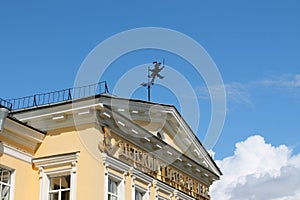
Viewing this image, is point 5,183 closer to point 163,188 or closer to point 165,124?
point 163,188

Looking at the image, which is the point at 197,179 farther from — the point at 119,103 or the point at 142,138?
the point at 119,103

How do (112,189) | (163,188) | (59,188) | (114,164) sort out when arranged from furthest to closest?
(163,188), (112,189), (114,164), (59,188)

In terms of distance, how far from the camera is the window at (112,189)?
19.0m

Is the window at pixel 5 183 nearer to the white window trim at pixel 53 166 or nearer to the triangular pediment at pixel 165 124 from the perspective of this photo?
the white window trim at pixel 53 166

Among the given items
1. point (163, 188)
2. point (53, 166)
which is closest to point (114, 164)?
point (53, 166)

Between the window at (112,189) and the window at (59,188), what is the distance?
1424 millimetres

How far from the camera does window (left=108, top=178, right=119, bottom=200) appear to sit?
19.0 meters

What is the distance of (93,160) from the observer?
18.2 meters

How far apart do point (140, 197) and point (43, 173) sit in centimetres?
412

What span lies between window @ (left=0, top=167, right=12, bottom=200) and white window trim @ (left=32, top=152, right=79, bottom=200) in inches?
42.6

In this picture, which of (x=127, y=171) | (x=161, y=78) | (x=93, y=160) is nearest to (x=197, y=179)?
(x=161, y=78)

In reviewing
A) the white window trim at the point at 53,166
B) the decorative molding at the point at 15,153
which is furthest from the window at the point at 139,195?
the decorative molding at the point at 15,153

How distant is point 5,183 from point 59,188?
1740 millimetres

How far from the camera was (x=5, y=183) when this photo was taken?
18.0 m
